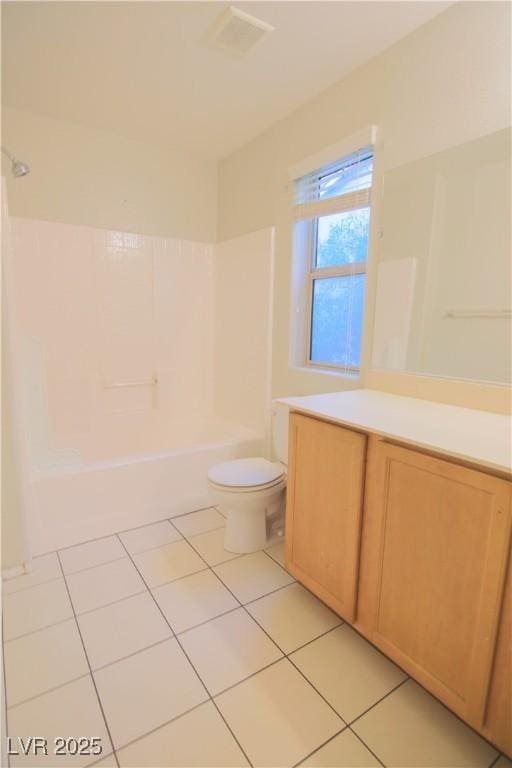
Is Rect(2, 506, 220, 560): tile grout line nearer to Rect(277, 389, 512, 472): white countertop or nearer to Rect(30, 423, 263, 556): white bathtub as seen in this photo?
Rect(30, 423, 263, 556): white bathtub

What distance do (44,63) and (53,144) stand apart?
0.59 m

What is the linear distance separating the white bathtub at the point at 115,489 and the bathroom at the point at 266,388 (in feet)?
0.05

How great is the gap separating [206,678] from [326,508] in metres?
0.68

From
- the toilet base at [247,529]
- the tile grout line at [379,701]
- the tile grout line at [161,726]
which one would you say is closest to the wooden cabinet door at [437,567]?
the tile grout line at [379,701]

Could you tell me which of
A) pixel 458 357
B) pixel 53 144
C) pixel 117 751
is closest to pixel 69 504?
pixel 117 751

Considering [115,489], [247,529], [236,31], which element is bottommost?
[247,529]

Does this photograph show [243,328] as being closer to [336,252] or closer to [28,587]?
[336,252]

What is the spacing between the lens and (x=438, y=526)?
3.53 ft

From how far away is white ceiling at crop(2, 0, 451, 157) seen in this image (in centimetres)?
153

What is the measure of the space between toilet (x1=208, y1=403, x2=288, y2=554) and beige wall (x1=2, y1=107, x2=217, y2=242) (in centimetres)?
171

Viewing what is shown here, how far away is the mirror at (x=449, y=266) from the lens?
4.60ft

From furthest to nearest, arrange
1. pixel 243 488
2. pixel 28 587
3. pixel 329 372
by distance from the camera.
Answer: pixel 329 372 < pixel 243 488 < pixel 28 587

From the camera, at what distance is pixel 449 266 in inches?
61.1

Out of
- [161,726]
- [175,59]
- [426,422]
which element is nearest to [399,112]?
[175,59]
